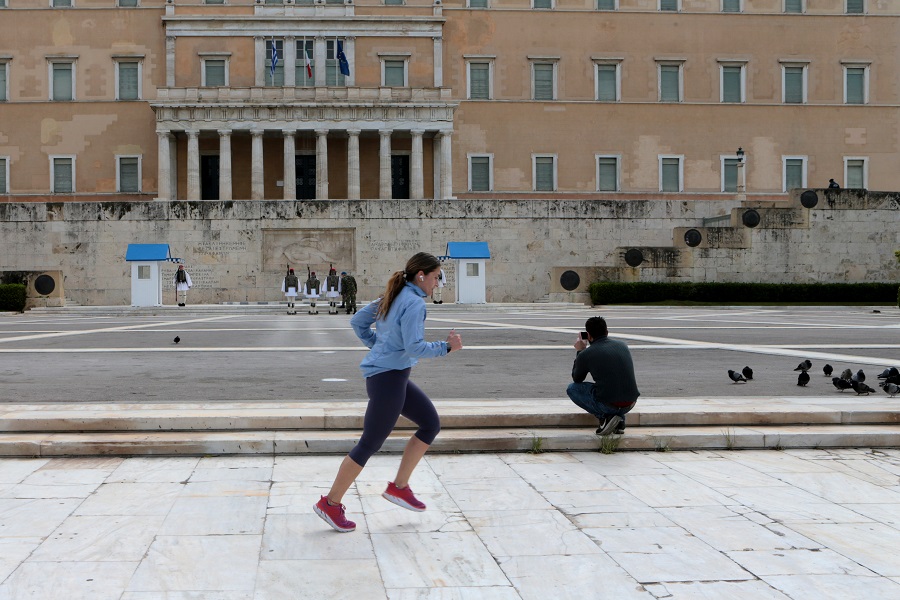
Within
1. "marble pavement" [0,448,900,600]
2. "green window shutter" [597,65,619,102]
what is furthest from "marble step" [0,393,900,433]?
"green window shutter" [597,65,619,102]

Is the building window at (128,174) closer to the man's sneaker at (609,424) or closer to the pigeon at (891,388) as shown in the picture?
the pigeon at (891,388)

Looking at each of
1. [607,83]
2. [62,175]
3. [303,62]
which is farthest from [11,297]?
[607,83]

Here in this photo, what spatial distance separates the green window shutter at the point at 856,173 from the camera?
56.3 m

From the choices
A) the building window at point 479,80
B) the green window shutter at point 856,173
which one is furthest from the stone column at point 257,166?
the green window shutter at point 856,173

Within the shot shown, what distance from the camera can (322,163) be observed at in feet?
167

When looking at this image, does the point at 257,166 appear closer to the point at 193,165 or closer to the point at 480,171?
the point at 193,165

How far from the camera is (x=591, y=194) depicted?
54.9 metres

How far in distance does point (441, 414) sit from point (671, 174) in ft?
163

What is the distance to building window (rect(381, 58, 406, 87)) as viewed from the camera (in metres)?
54.4

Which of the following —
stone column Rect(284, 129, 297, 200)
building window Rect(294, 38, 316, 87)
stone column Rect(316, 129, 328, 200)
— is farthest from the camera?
building window Rect(294, 38, 316, 87)

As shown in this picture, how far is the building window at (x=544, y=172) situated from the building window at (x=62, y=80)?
27536mm

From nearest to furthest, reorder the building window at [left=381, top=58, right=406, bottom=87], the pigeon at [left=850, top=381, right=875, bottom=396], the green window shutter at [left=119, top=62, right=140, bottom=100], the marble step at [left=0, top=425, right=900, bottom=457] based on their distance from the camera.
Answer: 1. the marble step at [left=0, top=425, right=900, bottom=457]
2. the pigeon at [left=850, top=381, right=875, bottom=396]
3. the green window shutter at [left=119, top=62, right=140, bottom=100]
4. the building window at [left=381, top=58, right=406, bottom=87]

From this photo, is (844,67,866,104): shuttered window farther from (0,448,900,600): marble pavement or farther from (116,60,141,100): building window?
(0,448,900,600): marble pavement

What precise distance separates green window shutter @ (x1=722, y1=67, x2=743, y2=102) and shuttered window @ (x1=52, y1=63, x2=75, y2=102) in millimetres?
38996
